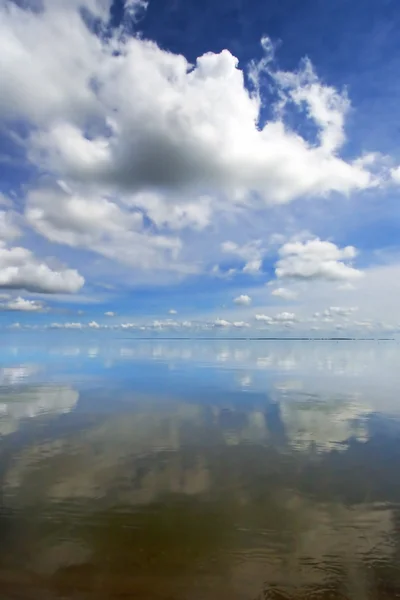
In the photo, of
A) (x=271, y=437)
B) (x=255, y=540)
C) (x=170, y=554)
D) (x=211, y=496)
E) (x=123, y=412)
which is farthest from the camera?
(x=123, y=412)

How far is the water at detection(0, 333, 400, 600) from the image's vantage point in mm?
6992

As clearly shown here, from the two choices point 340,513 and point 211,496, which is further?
point 211,496

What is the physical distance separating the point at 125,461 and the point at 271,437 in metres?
6.21

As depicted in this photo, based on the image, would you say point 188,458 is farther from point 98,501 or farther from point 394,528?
point 394,528

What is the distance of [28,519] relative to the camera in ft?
29.6

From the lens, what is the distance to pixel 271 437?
52.4 feet

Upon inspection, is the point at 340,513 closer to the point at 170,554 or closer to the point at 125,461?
the point at 170,554

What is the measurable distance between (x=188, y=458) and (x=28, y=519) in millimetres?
5732

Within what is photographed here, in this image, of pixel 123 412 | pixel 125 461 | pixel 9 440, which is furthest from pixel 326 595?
pixel 123 412

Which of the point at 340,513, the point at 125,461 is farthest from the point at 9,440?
the point at 340,513

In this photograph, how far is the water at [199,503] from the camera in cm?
699

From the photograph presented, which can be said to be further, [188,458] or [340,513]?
[188,458]

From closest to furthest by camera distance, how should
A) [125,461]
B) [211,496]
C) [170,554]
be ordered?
1. [170,554]
2. [211,496]
3. [125,461]

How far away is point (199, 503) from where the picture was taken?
9.98 meters
